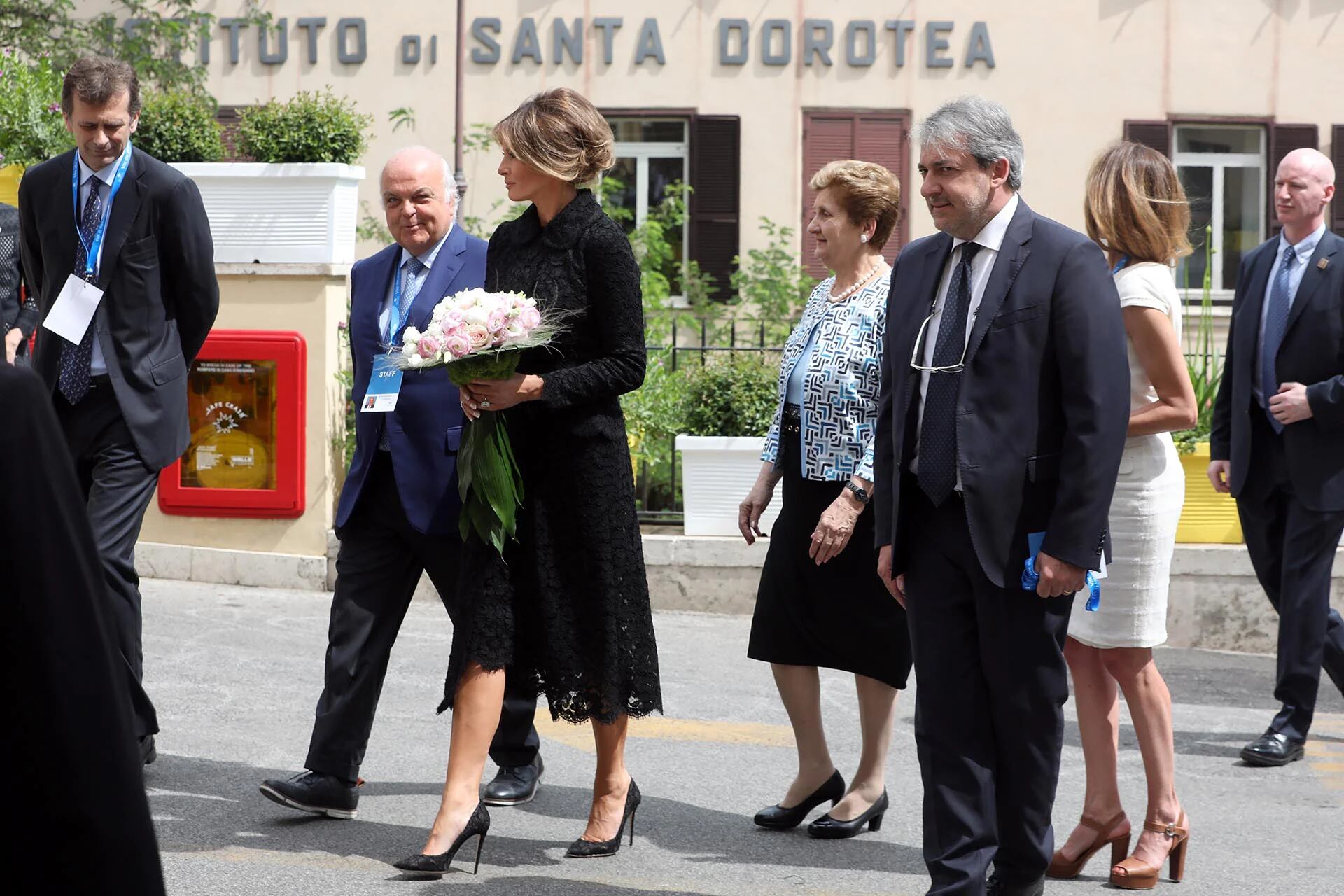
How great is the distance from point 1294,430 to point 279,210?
5388mm

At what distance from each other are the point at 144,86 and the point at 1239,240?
1059 cm

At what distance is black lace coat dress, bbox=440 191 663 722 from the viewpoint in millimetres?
4398

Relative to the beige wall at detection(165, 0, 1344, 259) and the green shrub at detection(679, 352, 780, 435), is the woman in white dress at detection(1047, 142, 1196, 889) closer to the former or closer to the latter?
the green shrub at detection(679, 352, 780, 435)

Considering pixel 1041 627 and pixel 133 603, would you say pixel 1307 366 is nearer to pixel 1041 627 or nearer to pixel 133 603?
pixel 1041 627

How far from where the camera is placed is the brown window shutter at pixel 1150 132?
15.8 metres

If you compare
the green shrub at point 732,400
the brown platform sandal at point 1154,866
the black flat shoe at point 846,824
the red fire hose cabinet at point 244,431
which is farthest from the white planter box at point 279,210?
the brown platform sandal at point 1154,866

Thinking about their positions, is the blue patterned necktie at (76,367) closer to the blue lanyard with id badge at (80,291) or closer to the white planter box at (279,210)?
the blue lanyard with id badge at (80,291)

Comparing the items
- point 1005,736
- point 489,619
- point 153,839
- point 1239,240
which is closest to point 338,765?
point 489,619

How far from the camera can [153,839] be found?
1234 millimetres

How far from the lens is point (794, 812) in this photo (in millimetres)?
4938

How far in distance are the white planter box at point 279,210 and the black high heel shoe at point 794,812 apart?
4938 mm

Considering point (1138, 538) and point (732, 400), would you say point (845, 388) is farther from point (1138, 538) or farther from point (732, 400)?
point (732, 400)

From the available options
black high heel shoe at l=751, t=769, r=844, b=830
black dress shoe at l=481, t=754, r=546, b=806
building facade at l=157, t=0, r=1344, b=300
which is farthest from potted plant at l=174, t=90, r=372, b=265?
building facade at l=157, t=0, r=1344, b=300

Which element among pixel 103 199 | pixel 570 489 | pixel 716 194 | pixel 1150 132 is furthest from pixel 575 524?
pixel 1150 132
